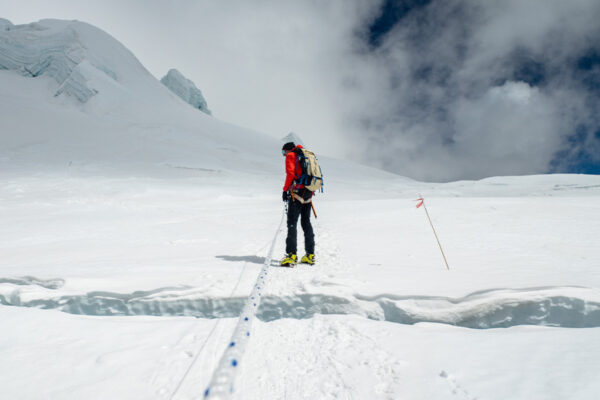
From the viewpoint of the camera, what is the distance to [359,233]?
237 inches

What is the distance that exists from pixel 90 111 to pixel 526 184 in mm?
37956

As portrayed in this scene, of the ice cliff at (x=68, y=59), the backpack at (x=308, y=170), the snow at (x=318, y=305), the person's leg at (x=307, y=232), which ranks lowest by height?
the snow at (x=318, y=305)

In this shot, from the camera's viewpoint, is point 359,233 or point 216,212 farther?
point 216,212

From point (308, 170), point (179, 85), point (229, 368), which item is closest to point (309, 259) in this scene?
point (308, 170)

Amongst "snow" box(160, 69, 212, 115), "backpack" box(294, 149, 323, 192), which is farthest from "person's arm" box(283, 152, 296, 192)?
"snow" box(160, 69, 212, 115)

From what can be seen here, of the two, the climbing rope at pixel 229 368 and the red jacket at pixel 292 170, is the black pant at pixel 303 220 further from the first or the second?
A: the climbing rope at pixel 229 368

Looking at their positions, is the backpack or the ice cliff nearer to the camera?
the backpack

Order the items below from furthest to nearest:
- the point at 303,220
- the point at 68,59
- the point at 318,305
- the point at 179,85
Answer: the point at 179,85
the point at 68,59
the point at 303,220
the point at 318,305

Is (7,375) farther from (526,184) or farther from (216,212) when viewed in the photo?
(526,184)

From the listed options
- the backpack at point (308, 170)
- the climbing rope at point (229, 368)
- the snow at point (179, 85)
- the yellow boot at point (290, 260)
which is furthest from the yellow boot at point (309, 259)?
the snow at point (179, 85)

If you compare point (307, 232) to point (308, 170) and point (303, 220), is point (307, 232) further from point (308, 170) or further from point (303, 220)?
point (308, 170)

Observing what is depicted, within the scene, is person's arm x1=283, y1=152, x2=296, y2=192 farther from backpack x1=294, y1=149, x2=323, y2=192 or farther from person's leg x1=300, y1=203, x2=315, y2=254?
person's leg x1=300, y1=203, x2=315, y2=254

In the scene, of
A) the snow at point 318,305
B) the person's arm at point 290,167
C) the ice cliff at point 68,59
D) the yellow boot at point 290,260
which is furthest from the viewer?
the ice cliff at point 68,59

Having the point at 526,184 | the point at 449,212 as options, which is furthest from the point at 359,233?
the point at 526,184
